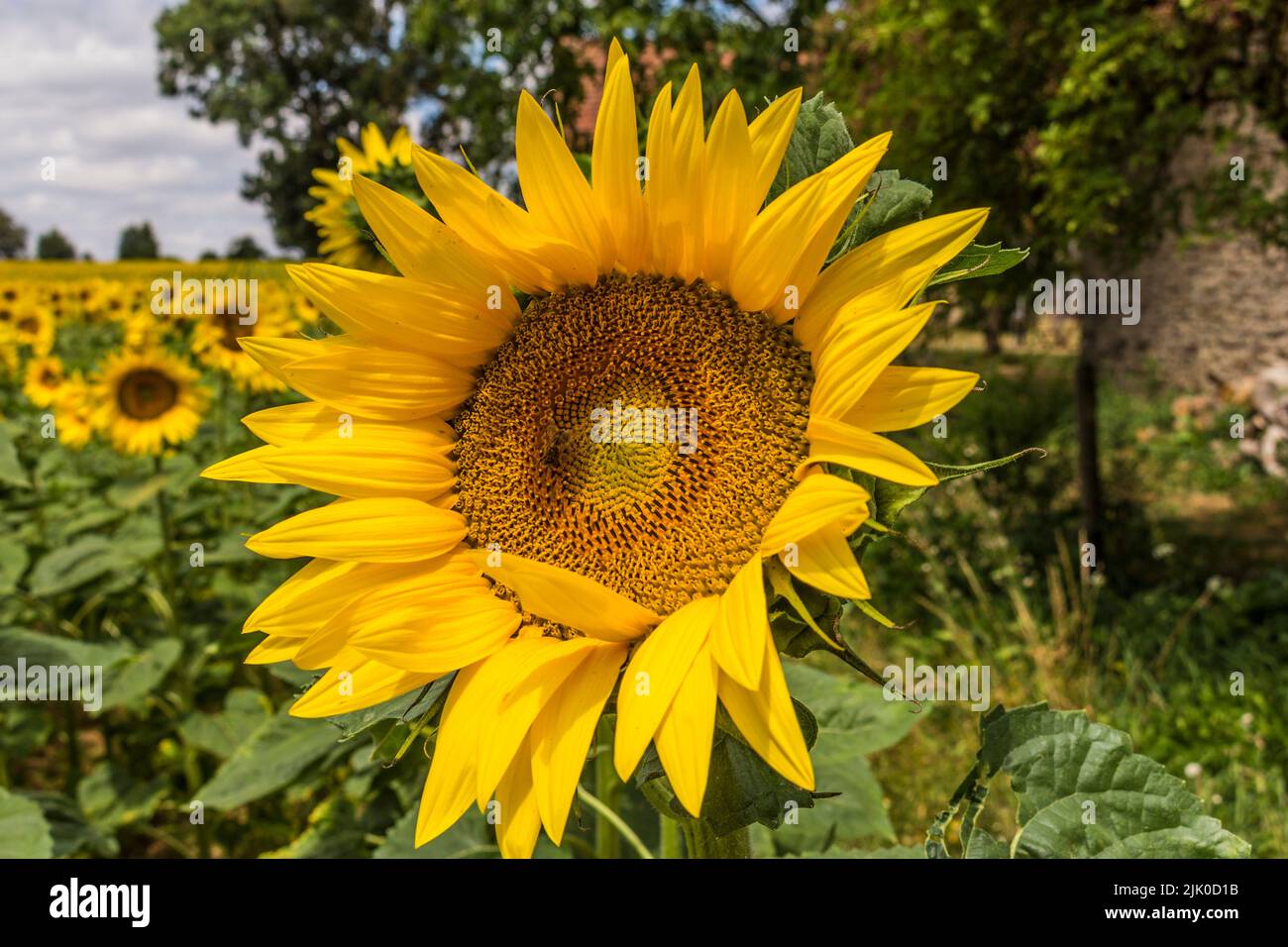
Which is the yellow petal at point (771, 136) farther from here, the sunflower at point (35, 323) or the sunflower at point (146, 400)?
the sunflower at point (35, 323)

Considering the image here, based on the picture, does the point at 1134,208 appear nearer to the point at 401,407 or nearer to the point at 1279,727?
the point at 1279,727

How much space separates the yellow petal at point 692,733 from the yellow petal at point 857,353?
0.26 meters

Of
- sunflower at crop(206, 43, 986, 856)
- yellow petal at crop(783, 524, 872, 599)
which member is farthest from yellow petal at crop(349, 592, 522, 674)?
yellow petal at crop(783, 524, 872, 599)

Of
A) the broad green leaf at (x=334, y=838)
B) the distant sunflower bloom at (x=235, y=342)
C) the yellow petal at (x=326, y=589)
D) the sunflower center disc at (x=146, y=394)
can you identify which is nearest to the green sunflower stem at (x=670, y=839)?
the yellow petal at (x=326, y=589)

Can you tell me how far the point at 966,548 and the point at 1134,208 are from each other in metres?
2.12

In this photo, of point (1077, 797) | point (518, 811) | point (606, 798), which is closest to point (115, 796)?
point (606, 798)

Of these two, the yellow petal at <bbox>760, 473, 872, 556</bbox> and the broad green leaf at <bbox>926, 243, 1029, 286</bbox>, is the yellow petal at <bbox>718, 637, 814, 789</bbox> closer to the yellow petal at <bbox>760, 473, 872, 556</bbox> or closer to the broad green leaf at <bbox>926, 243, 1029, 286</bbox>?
the yellow petal at <bbox>760, 473, 872, 556</bbox>

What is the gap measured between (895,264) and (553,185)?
13.8 inches

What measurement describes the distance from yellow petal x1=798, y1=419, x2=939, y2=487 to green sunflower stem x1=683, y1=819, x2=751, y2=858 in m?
0.39

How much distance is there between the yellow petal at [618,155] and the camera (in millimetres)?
972

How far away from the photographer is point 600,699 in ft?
3.06

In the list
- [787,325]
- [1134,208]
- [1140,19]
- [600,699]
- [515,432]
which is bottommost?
[600,699]

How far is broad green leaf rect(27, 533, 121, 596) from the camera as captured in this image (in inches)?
126
